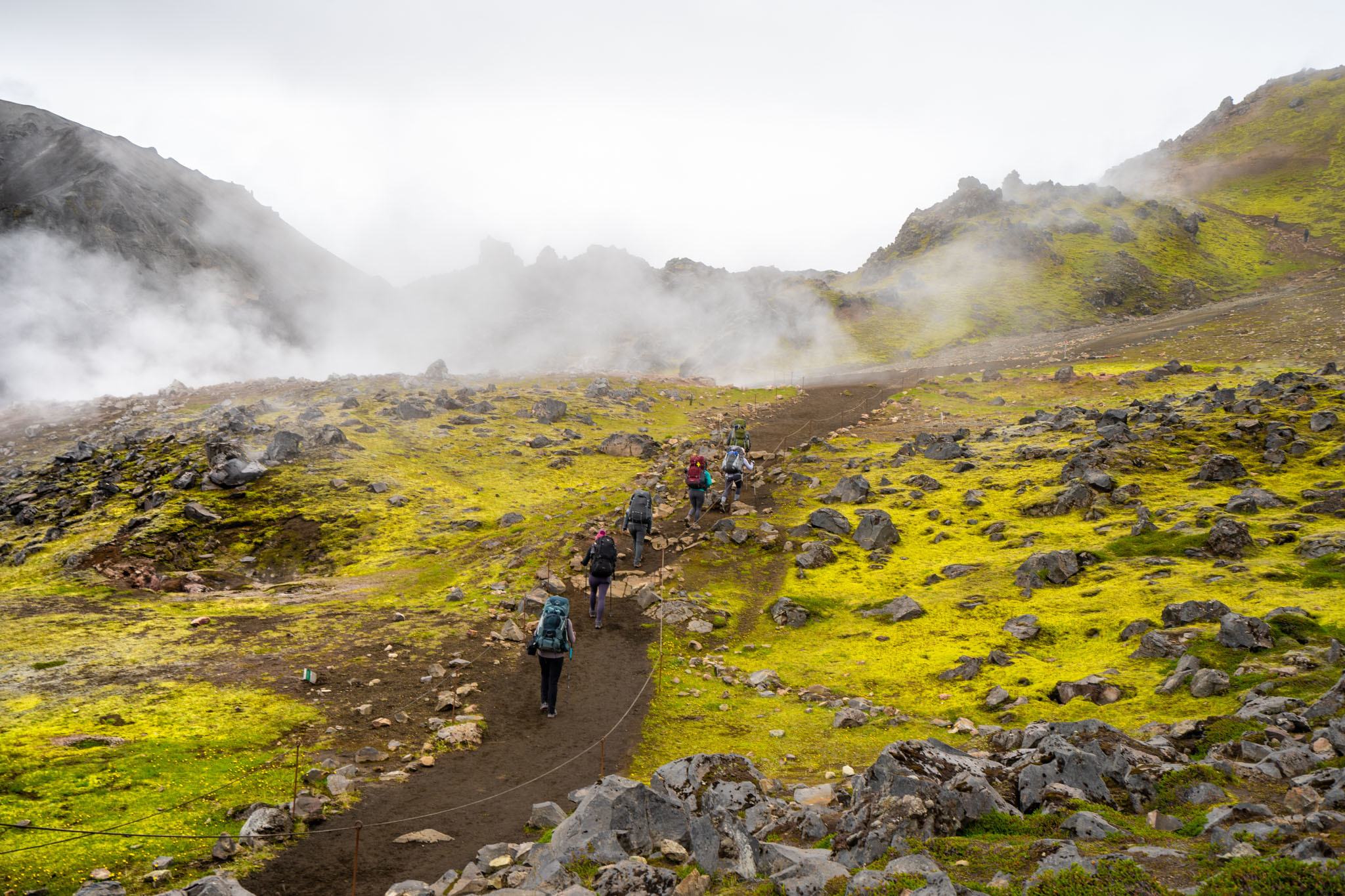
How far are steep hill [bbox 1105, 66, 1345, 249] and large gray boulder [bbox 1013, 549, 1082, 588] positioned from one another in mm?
127909

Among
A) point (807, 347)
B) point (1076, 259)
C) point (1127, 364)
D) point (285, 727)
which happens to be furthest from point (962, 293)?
point (285, 727)

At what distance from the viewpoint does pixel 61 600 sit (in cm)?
2297

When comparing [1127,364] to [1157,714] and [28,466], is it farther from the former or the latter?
[28,466]

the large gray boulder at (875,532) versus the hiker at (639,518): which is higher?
the hiker at (639,518)

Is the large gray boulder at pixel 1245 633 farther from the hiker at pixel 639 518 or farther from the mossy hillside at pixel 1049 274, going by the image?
the mossy hillside at pixel 1049 274

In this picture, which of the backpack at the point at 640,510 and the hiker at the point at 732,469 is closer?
the backpack at the point at 640,510

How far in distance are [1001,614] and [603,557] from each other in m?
12.6

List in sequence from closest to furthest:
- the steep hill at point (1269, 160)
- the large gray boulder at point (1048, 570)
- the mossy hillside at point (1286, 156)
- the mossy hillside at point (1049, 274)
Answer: the large gray boulder at point (1048, 570) < the mossy hillside at point (1049, 274) < the mossy hillside at point (1286, 156) < the steep hill at point (1269, 160)

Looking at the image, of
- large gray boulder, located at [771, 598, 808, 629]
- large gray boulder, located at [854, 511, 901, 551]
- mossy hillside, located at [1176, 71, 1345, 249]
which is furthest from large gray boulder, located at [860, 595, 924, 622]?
mossy hillside, located at [1176, 71, 1345, 249]

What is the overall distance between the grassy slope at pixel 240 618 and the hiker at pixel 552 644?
3.46 meters

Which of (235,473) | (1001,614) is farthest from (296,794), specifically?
(235,473)

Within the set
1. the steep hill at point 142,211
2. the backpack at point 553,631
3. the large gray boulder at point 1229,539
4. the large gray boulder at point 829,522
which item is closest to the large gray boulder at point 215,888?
the backpack at point 553,631

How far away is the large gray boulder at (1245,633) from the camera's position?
15016 mm

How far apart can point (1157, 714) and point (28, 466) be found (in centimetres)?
6063
